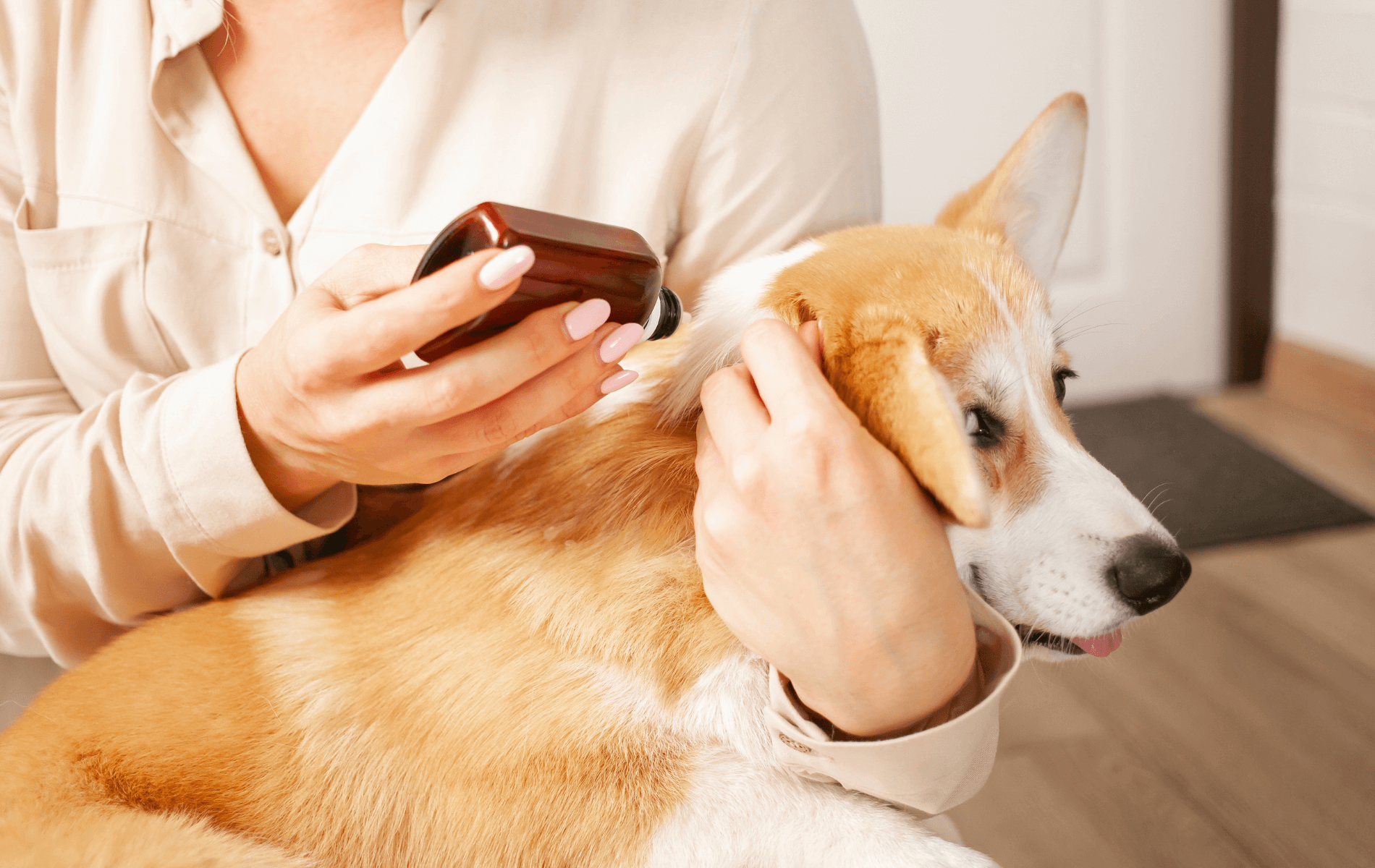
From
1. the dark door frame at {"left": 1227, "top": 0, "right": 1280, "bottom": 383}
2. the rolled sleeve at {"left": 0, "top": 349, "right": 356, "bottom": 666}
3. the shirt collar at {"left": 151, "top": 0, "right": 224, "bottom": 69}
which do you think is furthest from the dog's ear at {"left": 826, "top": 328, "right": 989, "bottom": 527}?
the dark door frame at {"left": 1227, "top": 0, "right": 1280, "bottom": 383}

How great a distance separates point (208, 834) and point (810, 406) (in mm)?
512

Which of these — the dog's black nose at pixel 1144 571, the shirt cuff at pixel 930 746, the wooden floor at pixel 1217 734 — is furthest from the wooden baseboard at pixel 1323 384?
the shirt cuff at pixel 930 746

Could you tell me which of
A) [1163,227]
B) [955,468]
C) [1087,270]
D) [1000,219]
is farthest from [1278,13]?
[955,468]

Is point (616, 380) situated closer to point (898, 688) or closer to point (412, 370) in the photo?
point (412, 370)

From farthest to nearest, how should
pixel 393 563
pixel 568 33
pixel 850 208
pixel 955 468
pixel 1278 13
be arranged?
pixel 1278 13 < pixel 850 208 < pixel 568 33 < pixel 393 563 < pixel 955 468

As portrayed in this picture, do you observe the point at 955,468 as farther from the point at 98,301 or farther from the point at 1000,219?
the point at 98,301

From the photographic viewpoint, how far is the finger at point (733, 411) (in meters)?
0.62

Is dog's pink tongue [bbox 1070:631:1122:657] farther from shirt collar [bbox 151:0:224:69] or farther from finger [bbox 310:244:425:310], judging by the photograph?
shirt collar [bbox 151:0:224:69]

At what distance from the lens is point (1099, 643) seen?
755 millimetres

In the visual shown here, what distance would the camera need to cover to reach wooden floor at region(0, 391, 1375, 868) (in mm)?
1426

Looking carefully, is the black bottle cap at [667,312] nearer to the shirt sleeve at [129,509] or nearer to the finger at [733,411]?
the finger at [733,411]

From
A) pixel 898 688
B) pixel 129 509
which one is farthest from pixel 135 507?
pixel 898 688

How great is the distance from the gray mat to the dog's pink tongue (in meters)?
1.36

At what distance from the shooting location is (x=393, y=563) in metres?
0.80
